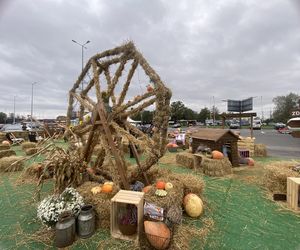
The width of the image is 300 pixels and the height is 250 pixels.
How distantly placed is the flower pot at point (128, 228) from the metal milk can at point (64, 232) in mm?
779

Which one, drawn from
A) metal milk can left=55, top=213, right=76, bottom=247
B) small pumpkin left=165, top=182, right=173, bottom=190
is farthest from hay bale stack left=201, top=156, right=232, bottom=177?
metal milk can left=55, top=213, right=76, bottom=247

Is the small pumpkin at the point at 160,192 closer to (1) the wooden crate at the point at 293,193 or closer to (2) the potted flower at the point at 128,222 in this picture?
(2) the potted flower at the point at 128,222

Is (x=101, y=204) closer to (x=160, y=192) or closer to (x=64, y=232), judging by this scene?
(x=64, y=232)

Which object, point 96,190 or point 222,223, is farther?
point 96,190

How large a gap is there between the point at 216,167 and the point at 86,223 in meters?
4.97

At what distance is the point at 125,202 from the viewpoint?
10.2 feet

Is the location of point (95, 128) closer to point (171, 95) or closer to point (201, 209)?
point (171, 95)

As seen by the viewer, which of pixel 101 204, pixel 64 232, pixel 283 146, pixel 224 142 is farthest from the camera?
pixel 283 146

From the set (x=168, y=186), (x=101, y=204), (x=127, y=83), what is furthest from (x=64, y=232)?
(x=127, y=83)

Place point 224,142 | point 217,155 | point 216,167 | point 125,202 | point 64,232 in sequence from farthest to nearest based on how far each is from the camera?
point 224,142 → point 217,155 → point 216,167 → point 125,202 → point 64,232

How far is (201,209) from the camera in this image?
12.8ft

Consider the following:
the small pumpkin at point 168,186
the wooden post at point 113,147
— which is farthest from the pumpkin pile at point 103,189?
the small pumpkin at point 168,186

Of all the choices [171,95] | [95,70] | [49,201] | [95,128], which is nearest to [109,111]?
[95,128]

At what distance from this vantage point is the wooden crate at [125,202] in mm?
3088
